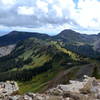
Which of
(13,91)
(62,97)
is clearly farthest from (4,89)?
(62,97)

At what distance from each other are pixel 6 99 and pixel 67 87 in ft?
36.3

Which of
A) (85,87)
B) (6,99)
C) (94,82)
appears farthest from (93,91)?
(6,99)

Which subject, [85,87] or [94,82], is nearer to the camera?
[85,87]

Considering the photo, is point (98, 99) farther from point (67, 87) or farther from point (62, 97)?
point (67, 87)

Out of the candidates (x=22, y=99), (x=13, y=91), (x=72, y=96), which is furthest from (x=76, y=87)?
(x=13, y=91)

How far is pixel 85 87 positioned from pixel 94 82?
417 centimetres

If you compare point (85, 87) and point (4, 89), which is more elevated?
point (85, 87)

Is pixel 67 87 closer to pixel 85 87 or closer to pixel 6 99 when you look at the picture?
pixel 85 87

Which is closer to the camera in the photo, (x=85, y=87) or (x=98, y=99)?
(x=98, y=99)

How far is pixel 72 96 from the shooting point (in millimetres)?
38469

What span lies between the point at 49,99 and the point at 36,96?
2294 millimetres

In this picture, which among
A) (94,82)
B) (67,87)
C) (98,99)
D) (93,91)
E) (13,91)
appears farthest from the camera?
(13,91)

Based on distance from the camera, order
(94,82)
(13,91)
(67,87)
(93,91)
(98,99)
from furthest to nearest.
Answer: (13,91) → (94,82) → (67,87) → (93,91) → (98,99)

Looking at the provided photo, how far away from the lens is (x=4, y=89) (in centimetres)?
6009
